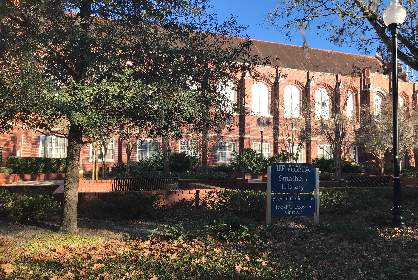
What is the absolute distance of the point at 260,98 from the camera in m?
35.3

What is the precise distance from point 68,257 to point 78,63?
13.6 ft

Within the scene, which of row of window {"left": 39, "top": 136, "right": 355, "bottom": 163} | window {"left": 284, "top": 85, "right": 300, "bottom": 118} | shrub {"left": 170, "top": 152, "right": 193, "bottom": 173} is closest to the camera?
row of window {"left": 39, "top": 136, "right": 355, "bottom": 163}

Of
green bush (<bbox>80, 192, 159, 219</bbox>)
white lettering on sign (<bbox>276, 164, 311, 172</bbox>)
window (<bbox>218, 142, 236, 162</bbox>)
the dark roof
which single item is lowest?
green bush (<bbox>80, 192, 159, 219</bbox>)

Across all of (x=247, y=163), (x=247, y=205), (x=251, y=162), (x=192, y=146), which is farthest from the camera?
(x=251, y=162)

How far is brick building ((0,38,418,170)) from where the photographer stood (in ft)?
92.0

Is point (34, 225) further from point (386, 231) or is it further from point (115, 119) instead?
point (386, 231)

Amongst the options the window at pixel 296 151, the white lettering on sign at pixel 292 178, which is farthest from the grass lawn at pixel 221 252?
the window at pixel 296 151

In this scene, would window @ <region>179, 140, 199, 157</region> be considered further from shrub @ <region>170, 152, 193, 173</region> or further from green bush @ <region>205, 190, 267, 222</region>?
green bush @ <region>205, 190, 267, 222</region>

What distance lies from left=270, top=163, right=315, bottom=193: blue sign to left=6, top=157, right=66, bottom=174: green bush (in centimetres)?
2094

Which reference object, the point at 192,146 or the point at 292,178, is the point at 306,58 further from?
the point at 292,178

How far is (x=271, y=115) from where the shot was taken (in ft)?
115

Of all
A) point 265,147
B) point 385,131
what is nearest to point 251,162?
point 265,147

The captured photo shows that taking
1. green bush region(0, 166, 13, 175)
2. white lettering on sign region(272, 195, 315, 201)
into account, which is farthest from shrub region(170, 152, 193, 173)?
white lettering on sign region(272, 195, 315, 201)

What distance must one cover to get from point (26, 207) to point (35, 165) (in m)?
18.3
